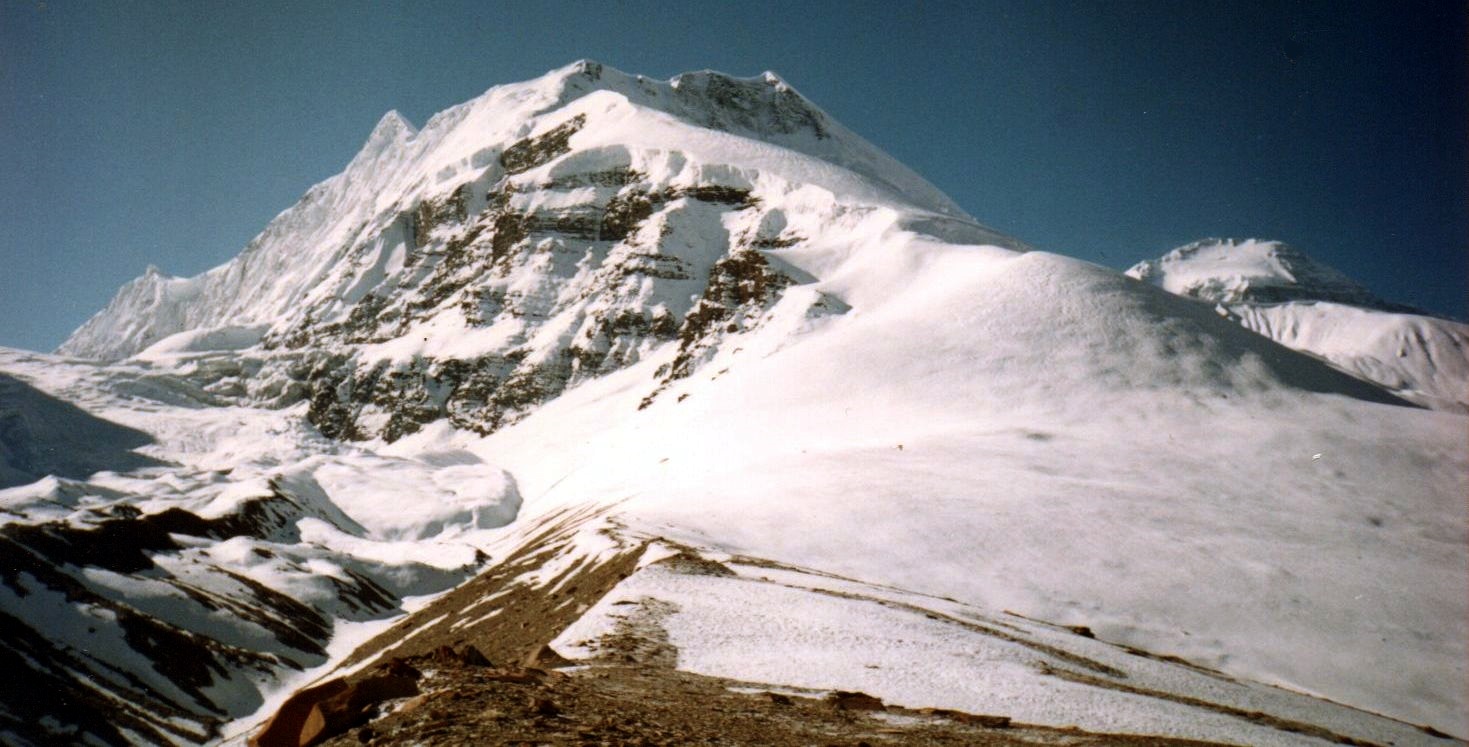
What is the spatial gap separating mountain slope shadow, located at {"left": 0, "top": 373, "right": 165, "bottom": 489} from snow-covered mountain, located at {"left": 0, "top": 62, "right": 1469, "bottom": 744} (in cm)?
169

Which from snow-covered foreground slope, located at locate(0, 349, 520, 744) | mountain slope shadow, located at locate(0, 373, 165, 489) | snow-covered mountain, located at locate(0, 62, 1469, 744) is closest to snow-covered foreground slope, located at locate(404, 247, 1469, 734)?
snow-covered mountain, located at locate(0, 62, 1469, 744)

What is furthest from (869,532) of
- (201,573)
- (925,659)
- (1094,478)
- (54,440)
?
(54,440)

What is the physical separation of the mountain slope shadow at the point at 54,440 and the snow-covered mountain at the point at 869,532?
1.69 meters

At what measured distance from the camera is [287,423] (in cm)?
18788

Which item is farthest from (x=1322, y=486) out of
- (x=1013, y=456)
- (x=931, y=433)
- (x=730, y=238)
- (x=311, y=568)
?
(x=730, y=238)

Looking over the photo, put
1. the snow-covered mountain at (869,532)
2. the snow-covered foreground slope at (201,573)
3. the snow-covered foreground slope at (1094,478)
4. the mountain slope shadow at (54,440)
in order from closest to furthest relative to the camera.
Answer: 1. the snow-covered mountain at (869,532)
2. the snow-covered foreground slope at (1094,478)
3. the snow-covered foreground slope at (201,573)
4. the mountain slope shadow at (54,440)

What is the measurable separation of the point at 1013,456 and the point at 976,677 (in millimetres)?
46603

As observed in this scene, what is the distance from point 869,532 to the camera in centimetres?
4881

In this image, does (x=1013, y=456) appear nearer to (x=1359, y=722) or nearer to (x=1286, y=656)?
(x=1286, y=656)

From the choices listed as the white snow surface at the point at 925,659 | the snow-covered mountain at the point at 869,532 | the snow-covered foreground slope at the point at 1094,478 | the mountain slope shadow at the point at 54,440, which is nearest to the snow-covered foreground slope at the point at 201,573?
the snow-covered mountain at the point at 869,532

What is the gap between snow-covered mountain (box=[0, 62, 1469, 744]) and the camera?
89.6 feet

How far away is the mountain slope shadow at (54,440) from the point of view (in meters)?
157

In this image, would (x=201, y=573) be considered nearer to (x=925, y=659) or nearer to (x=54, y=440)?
(x=925, y=659)

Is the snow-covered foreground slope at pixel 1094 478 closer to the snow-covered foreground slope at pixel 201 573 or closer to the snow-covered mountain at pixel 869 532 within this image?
the snow-covered mountain at pixel 869 532
